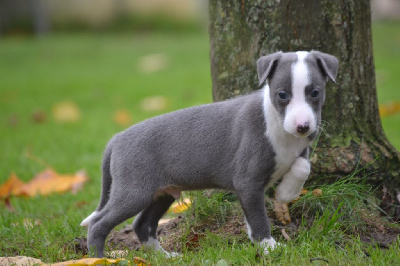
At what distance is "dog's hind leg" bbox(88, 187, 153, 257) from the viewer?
3.85 meters

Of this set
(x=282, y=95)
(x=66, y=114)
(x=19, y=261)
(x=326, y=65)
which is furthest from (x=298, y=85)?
(x=66, y=114)

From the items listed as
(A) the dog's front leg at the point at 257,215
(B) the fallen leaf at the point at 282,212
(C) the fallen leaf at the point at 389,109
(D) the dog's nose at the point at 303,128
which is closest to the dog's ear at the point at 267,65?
(D) the dog's nose at the point at 303,128

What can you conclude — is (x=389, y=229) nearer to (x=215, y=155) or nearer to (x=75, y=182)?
(x=215, y=155)

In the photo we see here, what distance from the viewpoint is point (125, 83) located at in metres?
12.1

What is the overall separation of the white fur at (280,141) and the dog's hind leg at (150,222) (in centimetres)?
100

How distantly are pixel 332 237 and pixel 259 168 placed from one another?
2.36 feet

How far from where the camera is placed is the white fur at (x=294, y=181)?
12.3 feet

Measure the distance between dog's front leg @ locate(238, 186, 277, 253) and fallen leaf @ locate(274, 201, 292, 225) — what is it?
41 centimetres

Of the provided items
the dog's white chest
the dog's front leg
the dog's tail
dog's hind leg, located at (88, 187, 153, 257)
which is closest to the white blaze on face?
the dog's white chest

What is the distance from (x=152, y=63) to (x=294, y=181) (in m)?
11.0

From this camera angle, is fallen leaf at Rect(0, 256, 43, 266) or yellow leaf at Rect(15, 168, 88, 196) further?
yellow leaf at Rect(15, 168, 88, 196)

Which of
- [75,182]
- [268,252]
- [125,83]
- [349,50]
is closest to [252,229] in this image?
[268,252]

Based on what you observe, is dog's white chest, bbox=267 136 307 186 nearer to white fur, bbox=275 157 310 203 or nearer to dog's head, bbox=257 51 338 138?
white fur, bbox=275 157 310 203

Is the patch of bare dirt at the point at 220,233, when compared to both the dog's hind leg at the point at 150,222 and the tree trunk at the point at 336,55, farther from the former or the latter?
the tree trunk at the point at 336,55
